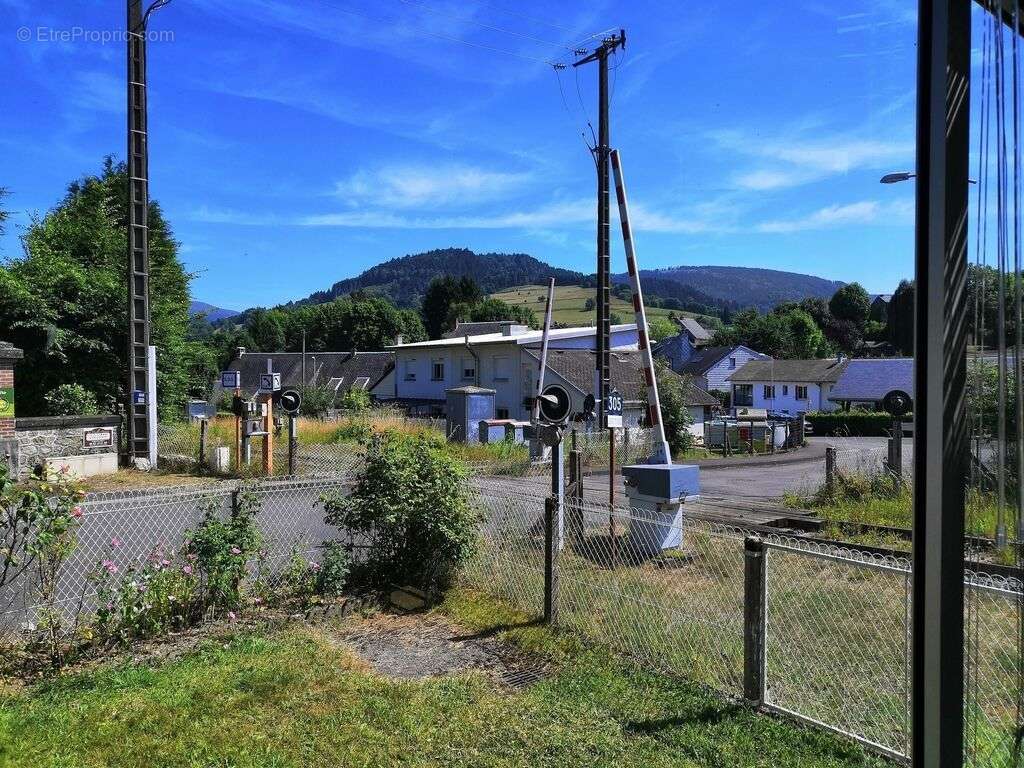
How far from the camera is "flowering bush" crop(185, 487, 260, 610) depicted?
18.9ft

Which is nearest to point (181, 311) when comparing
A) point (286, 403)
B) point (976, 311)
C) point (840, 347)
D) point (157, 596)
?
point (286, 403)

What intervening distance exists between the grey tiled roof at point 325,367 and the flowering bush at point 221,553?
41.1 m

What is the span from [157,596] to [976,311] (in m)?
5.76

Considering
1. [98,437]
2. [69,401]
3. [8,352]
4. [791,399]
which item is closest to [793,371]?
[791,399]

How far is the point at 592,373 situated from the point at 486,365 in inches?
211

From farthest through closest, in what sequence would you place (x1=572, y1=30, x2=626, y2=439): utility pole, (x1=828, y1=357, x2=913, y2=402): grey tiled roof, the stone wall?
(x1=828, y1=357, x2=913, y2=402): grey tiled roof < (x1=572, y1=30, x2=626, y2=439): utility pole < the stone wall

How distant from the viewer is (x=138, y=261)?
1678 centimetres

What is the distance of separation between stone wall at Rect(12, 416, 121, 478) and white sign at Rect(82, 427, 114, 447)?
A: 0.04 meters

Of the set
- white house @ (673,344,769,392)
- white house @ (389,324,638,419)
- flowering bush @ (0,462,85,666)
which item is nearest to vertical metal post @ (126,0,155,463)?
flowering bush @ (0,462,85,666)

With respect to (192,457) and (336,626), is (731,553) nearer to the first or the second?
(336,626)

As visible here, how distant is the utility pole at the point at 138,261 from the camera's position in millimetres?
16250

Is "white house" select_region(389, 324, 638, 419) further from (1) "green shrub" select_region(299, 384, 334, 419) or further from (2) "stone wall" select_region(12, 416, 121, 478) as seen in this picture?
(2) "stone wall" select_region(12, 416, 121, 478)

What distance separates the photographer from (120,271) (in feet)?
72.0

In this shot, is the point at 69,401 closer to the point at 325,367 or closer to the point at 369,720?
the point at 369,720
